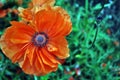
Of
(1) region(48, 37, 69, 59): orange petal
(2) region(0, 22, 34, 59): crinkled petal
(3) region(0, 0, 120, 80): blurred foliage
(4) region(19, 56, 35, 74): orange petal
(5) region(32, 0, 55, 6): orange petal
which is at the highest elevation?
(5) region(32, 0, 55, 6): orange petal

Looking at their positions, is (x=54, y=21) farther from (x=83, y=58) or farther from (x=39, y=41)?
(x=83, y=58)

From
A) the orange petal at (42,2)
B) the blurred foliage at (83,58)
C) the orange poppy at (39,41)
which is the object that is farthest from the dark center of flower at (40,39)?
the blurred foliage at (83,58)

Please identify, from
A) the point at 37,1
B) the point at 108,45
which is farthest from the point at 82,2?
the point at 37,1

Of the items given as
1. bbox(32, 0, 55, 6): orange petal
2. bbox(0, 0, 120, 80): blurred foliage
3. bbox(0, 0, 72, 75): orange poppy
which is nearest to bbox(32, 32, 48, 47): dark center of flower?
bbox(0, 0, 72, 75): orange poppy

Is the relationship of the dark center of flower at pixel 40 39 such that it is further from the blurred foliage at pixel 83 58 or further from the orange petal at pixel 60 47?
the blurred foliage at pixel 83 58

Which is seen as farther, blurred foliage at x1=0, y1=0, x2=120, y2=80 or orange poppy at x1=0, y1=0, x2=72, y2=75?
blurred foliage at x1=0, y1=0, x2=120, y2=80

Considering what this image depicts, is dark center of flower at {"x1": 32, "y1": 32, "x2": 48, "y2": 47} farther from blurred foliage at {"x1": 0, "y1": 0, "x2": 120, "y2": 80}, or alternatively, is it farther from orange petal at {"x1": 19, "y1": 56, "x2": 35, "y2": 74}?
blurred foliage at {"x1": 0, "y1": 0, "x2": 120, "y2": 80}

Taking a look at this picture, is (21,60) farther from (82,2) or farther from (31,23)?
(82,2)
